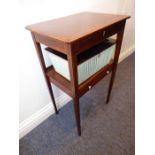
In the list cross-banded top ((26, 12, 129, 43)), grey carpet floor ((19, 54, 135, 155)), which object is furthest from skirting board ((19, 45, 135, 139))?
cross-banded top ((26, 12, 129, 43))

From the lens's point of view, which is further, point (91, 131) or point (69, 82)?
point (91, 131)

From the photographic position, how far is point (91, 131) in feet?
4.18

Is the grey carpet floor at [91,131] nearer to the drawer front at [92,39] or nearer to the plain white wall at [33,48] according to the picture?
the plain white wall at [33,48]

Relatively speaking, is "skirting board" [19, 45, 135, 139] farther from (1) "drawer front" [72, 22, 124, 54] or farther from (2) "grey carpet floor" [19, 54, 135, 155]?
(1) "drawer front" [72, 22, 124, 54]

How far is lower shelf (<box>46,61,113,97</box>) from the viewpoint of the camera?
101 centimetres

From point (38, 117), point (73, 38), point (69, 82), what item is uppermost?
point (73, 38)

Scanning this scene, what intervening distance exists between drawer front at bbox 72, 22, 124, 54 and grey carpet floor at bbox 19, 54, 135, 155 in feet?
2.66

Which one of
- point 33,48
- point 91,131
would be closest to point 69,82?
point 33,48

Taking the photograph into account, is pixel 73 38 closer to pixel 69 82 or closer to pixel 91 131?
pixel 69 82

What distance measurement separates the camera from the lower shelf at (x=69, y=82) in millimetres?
1011

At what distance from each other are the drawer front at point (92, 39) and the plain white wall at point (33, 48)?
0.45 m

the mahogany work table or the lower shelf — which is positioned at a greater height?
the mahogany work table

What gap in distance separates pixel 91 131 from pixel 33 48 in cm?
88
